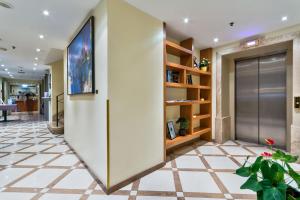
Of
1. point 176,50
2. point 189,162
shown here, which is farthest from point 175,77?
point 189,162

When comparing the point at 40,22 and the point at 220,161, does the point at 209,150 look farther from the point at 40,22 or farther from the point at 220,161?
the point at 40,22

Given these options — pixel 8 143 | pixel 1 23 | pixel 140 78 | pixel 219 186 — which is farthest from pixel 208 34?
pixel 8 143

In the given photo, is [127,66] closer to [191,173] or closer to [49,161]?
[191,173]

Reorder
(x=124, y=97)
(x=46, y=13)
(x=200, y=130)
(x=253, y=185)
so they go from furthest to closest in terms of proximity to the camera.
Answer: (x=200, y=130), (x=46, y=13), (x=124, y=97), (x=253, y=185)

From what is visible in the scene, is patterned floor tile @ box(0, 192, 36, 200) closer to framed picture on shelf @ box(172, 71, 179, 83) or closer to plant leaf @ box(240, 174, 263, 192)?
plant leaf @ box(240, 174, 263, 192)

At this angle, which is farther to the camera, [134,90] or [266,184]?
[134,90]

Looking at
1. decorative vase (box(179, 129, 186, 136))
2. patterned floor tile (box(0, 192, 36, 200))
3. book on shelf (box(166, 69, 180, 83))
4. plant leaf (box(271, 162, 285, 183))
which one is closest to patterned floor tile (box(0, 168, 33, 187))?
patterned floor tile (box(0, 192, 36, 200))

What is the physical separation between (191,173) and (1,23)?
461cm

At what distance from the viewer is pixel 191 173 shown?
9.13 feet

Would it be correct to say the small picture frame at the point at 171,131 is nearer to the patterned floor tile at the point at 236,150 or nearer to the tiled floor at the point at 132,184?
the tiled floor at the point at 132,184

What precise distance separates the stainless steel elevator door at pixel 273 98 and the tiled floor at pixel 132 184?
0.55 meters

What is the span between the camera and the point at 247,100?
4.57 meters

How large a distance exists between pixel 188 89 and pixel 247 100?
1812 mm

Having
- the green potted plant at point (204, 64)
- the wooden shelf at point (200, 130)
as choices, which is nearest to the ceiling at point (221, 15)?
the green potted plant at point (204, 64)
